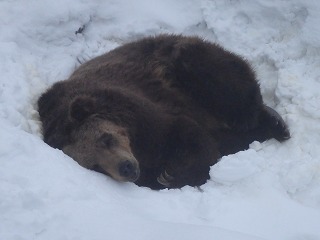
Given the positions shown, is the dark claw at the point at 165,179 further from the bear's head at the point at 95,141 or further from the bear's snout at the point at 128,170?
the bear's snout at the point at 128,170

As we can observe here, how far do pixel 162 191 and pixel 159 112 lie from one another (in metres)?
1.15

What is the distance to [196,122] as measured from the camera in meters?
6.37

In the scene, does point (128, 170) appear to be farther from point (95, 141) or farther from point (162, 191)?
point (95, 141)

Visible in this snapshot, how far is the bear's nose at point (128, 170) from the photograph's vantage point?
5039mm

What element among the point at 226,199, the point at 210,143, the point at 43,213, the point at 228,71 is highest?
the point at 228,71

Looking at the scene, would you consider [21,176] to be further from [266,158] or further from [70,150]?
[266,158]

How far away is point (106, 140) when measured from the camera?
5.46 metres

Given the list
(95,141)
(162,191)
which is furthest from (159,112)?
(162,191)

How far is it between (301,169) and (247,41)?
9.20 ft

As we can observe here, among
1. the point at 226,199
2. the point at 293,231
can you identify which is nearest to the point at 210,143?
the point at 226,199

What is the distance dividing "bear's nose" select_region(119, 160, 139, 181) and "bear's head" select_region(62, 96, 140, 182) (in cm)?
1

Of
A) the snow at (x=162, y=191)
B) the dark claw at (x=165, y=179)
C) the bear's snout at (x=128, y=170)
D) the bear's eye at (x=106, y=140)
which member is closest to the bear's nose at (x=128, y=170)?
the bear's snout at (x=128, y=170)

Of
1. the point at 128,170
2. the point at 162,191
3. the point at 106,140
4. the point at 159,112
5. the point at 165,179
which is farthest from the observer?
the point at 159,112

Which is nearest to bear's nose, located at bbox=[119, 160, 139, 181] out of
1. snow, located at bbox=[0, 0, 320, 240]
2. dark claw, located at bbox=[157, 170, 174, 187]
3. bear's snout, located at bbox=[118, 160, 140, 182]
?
bear's snout, located at bbox=[118, 160, 140, 182]
